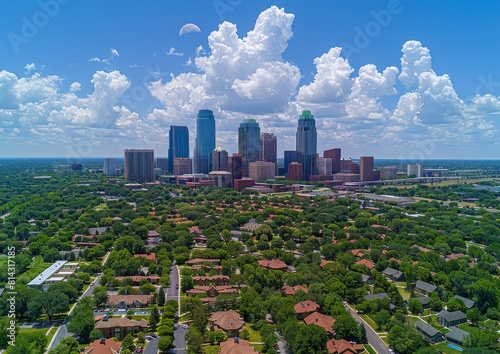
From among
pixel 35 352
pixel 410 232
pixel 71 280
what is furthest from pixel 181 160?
pixel 35 352

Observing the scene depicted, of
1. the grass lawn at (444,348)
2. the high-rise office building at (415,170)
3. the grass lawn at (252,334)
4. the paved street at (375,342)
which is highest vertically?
the high-rise office building at (415,170)

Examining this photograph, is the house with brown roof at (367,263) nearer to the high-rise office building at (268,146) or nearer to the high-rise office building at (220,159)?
the high-rise office building at (220,159)

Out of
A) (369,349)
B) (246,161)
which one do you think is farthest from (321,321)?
(246,161)

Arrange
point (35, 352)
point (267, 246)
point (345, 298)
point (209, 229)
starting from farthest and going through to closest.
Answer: point (209, 229) < point (267, 246) < point (345, 298) < point (35, 352)

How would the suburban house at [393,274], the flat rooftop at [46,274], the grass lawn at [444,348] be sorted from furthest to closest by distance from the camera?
the suburban house at [393,274] < the flat rooftop at [46,274] < the grass lawn at [444,348]

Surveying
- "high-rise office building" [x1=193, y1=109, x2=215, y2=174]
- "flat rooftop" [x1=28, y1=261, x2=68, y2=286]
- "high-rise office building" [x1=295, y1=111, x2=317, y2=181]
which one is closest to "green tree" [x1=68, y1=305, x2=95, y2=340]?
"flat rooftop" [x1=28, y1=261, x2=68, y2=286]

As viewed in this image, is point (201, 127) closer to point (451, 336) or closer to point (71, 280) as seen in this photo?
point (71, 280)

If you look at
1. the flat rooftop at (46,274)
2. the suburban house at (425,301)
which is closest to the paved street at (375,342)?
the suburban house at (425,301)
